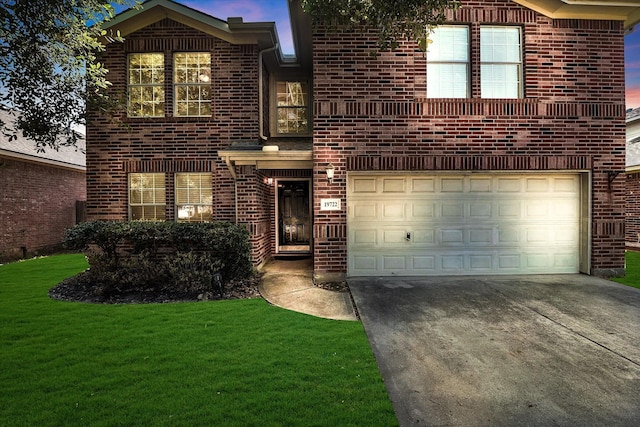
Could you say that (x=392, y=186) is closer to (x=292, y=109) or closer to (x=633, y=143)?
(x=292, y=109)

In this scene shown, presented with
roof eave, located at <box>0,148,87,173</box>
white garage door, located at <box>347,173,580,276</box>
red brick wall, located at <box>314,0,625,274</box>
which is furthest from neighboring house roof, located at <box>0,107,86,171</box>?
white garage door, located at <box>347,173,580,276</box>

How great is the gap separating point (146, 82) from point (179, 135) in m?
1.72

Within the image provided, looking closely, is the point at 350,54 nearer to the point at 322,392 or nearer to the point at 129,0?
the point at 129,0

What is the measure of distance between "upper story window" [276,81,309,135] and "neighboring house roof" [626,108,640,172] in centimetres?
1195

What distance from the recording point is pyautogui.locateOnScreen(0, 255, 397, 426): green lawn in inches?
105

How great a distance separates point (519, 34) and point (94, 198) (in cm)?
1129

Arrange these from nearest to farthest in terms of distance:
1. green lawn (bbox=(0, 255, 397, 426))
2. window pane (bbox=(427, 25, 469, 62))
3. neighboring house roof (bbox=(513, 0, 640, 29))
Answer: green lawn (bbox=(0, 255, 397, 426)) < neighboring house roof (bbox=(513, 0, 640, 29)) < window pane (bbox=(427, 25, 469, 62))

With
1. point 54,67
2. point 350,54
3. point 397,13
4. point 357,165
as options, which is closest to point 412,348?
point 357,165

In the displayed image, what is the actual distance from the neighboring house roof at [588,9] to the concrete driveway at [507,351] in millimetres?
6017

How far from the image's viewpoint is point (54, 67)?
470cm

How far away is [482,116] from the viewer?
23.1 feet

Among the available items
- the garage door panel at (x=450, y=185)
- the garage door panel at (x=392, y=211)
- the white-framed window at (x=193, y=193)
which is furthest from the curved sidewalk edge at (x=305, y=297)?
the garage door panel at (x=450, y=185)

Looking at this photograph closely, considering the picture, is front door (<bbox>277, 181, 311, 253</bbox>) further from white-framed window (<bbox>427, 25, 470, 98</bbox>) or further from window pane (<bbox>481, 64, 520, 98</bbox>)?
window pane (<bbox>481, 64, 520, 98</bbox>)

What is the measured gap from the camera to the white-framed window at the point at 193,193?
846 centimetres
